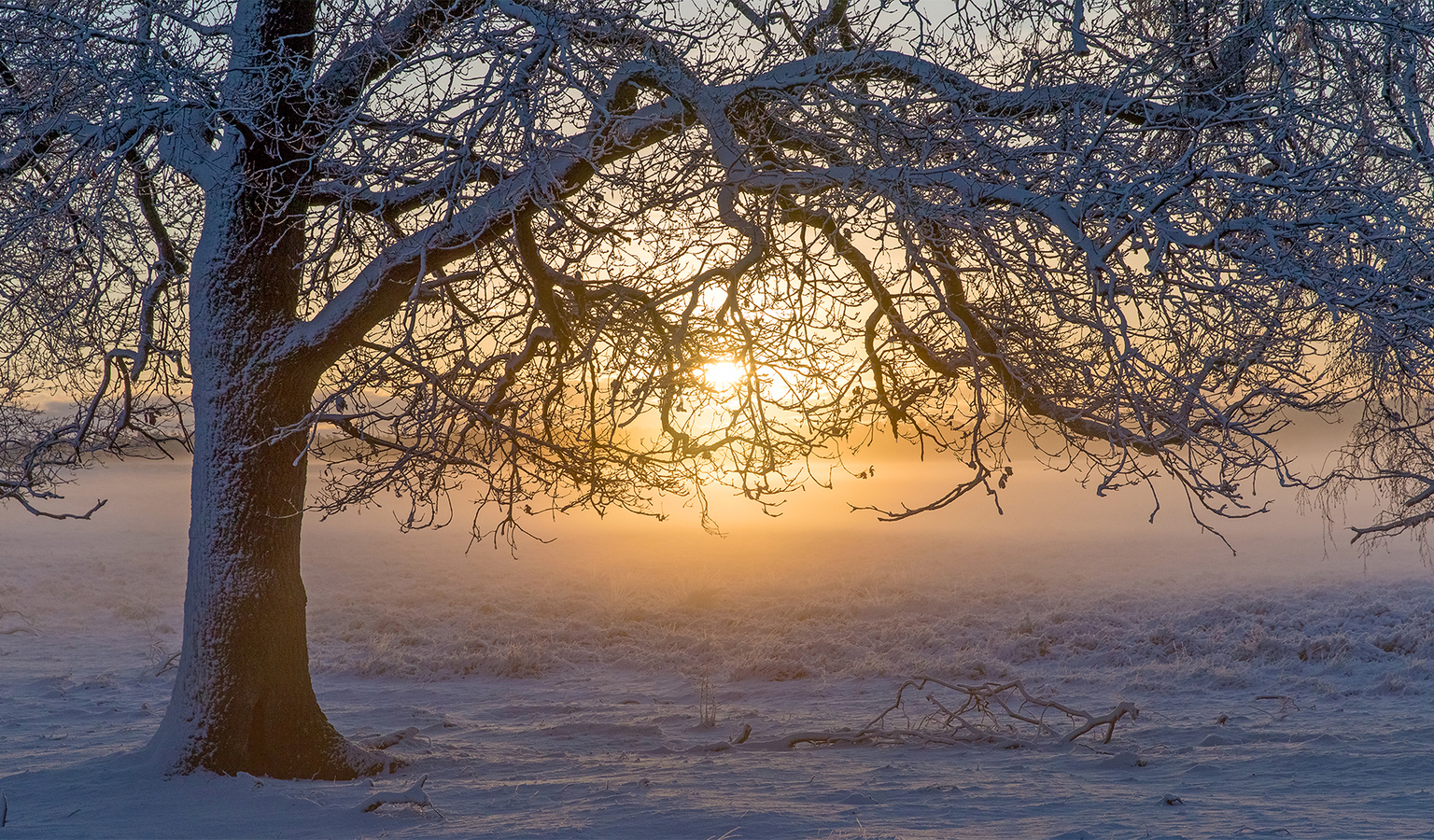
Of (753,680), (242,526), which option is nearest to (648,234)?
(242,526)

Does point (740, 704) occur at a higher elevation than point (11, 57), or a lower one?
lower

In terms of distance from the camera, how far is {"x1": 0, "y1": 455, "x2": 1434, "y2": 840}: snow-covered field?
575 cm

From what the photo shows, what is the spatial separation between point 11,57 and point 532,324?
4.38 m

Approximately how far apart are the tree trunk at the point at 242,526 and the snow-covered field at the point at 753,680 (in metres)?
0.44

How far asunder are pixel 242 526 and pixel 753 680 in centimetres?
760

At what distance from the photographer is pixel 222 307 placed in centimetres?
673

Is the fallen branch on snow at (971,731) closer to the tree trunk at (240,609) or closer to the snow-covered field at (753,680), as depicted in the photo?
the snow-covered field at (753,680)

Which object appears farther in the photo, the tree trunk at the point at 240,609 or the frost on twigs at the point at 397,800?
the tree trunk at the point at 240,609

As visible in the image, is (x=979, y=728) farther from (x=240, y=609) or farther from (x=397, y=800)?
(x=240, y=609)

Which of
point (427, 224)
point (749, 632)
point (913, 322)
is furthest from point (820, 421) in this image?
point (749, 632)

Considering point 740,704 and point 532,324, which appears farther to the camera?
point 740,704

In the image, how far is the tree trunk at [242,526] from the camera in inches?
259

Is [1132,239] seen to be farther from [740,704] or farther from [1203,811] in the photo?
[740,704]

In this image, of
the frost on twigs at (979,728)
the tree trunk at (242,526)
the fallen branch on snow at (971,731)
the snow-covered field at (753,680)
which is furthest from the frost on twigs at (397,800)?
the frost on twigs at (979,728)
